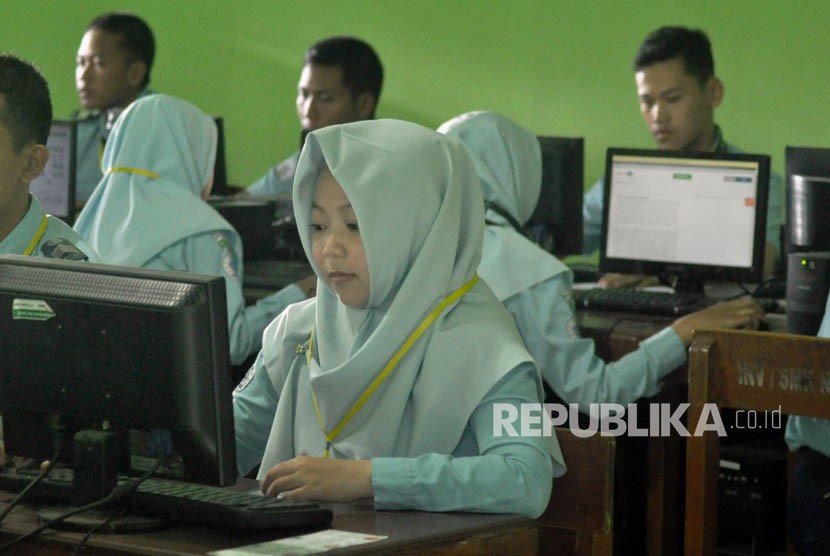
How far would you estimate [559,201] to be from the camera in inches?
170

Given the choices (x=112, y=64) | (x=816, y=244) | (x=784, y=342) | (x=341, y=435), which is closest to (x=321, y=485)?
(x=341, y=435)

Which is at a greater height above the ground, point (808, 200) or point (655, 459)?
point (808, 200)

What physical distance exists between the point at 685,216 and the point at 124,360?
2.65 metres

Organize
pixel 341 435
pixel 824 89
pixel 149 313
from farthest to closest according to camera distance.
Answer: pixel 824 89 < pixel 341 435 < pixel 149 313

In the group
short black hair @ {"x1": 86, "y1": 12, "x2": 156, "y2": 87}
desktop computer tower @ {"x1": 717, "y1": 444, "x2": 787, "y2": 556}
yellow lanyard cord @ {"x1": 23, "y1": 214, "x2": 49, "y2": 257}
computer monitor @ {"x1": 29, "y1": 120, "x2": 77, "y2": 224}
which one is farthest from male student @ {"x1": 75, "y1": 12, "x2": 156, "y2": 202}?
yellow lanyard cord @ {"x1": 23, "y1": 214, "x2": 49, "y2": 257}

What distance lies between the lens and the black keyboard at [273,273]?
13.7 feet

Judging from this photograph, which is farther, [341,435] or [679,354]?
[679,354]

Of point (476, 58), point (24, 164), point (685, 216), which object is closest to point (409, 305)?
point (24, 164)

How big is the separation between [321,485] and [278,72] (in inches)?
186

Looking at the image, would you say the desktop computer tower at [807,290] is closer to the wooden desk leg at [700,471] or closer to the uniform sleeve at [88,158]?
the wooden desk leg at [700,471]

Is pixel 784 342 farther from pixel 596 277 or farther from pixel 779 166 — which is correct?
pixel 779 166

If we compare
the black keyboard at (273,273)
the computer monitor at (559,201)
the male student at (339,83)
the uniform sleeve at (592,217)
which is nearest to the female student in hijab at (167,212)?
the black keyboard at (273,273)

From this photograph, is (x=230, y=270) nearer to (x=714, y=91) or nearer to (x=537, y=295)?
(x=537, y=295)

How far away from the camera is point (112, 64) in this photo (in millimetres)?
5918
